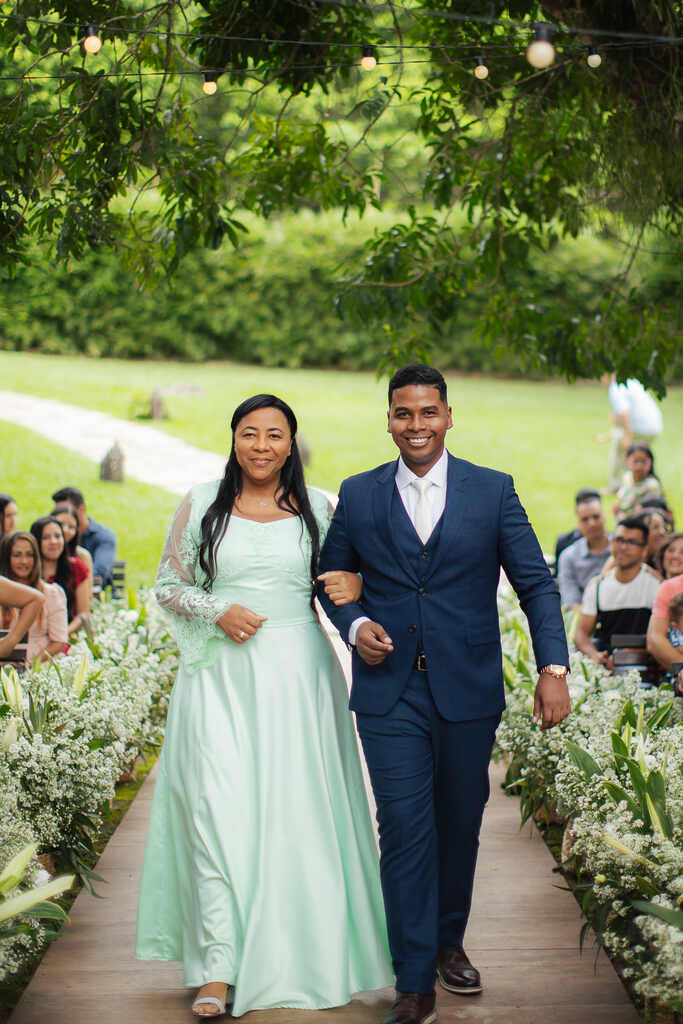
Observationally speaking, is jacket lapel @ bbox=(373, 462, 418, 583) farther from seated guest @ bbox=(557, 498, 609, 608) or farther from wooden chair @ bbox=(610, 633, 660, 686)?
seated guest @ bbox=(557, 498, 609, 608)

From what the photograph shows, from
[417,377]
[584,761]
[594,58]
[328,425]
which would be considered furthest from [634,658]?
[328,425]

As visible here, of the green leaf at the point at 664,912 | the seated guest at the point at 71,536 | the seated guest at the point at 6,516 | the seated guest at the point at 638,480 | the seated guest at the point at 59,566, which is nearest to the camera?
the green leaf at the point at 664,912

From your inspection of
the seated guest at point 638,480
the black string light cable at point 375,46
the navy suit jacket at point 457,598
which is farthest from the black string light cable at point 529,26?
the seated guest at point 638,480

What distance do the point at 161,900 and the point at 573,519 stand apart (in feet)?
55.2

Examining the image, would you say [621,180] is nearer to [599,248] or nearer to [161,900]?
[161,900]

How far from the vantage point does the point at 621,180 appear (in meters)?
6.10

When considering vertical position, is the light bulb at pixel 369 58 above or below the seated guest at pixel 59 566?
above

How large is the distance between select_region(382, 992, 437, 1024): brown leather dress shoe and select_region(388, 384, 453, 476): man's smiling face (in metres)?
1.63

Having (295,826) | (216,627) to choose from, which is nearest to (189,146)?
(216,627)

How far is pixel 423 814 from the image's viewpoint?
12.4ft

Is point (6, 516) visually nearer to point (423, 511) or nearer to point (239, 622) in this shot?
point (239, 622)

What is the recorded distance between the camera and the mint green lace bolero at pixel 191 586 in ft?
13.2

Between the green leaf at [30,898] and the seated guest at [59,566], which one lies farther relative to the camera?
the seated guest at [59,566]

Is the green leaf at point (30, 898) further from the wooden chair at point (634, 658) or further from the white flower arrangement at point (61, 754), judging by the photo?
the wooden chair at point (634, 658)
